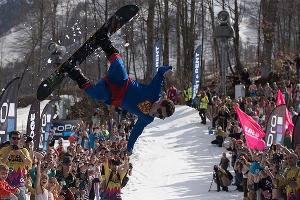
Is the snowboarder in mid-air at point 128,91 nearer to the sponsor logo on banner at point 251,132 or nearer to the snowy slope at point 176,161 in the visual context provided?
the sponsor logo on banner at point 251,132

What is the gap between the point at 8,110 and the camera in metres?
10.7

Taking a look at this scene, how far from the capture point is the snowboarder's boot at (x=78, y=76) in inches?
249

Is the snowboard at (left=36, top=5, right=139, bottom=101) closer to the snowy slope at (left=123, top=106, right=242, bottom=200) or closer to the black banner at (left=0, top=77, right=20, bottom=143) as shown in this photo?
the black banner at (left=0, top=77, right=20, bottom=143)

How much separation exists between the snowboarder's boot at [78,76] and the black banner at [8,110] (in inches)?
178

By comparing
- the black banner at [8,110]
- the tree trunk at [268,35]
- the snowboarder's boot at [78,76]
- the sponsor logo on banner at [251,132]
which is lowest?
the sponsor logo on banner at [251,132]

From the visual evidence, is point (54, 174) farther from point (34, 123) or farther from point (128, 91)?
point (34, 123)

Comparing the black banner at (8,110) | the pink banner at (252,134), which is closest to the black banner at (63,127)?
the black banner at (8,110)

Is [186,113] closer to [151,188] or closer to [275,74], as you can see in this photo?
[275,74]

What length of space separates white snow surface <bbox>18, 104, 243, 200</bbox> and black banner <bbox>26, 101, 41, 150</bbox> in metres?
2.96

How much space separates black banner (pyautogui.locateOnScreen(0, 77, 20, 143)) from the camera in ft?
34.2

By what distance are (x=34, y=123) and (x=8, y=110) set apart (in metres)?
1.61

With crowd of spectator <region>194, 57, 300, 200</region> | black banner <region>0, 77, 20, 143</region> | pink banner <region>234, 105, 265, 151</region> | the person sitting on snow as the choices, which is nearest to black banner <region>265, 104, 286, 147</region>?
crowd of spectator <region>194, 57, 300, 200</region>

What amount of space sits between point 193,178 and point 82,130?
4907 millimetres

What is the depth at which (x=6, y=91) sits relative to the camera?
10734 mm
